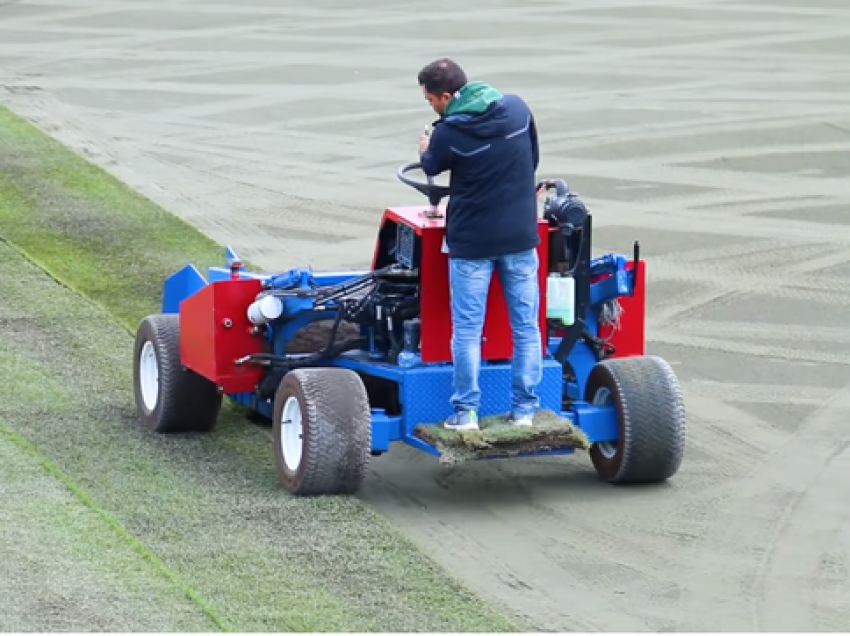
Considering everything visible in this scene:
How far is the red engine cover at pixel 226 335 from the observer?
32.9 ft

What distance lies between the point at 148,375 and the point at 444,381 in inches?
88.2

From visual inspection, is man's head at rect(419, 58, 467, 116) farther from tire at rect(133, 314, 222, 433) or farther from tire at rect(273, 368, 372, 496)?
tire at rect(133, 314, 222, 433)

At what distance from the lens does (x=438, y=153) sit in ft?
29.7

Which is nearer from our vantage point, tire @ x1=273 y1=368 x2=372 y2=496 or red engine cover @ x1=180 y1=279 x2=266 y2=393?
tire @ x1=273 y1=368 x2=372 y2=496

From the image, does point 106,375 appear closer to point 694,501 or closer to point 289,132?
point 694,501

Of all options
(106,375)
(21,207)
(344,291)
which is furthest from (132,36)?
(344,291)

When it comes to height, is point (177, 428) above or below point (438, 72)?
below

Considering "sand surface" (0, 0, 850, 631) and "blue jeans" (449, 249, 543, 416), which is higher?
"blue jeans" (449, 249, 543, 416)

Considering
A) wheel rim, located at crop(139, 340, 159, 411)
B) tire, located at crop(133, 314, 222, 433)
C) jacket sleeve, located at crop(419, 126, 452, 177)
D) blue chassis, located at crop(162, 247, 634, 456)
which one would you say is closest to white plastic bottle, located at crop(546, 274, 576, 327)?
blue chassis, located at crop(162, 247, 634, 456)

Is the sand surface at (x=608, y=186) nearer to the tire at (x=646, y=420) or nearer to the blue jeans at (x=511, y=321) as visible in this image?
the tire at (x=646, y=420)

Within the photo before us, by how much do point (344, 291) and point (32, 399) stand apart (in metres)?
2.40

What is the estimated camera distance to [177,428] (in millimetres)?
10688

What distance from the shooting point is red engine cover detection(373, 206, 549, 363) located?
30.8 feet

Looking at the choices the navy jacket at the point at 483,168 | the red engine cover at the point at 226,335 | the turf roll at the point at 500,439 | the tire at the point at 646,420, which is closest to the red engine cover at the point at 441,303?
the navy jacket at the point at 483,168
